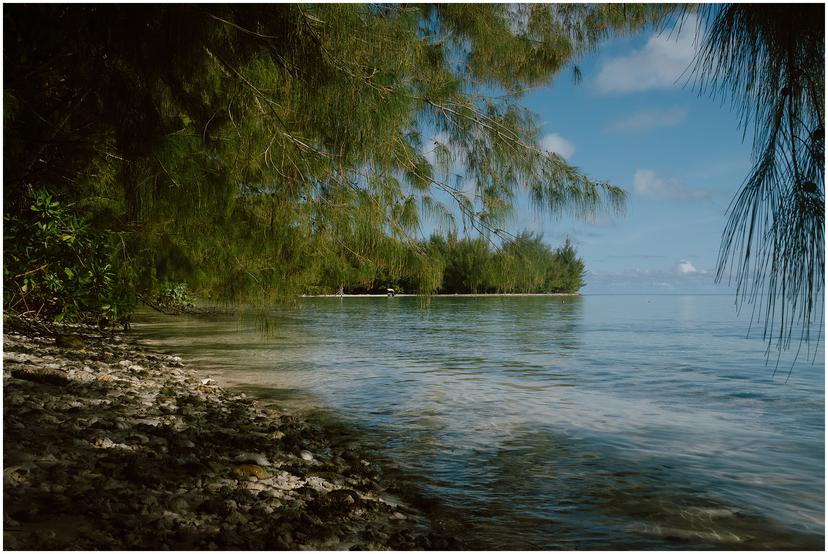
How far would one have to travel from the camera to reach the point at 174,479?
2.80 meters

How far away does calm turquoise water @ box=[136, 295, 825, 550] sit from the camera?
10.6 ft

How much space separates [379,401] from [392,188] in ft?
10.4

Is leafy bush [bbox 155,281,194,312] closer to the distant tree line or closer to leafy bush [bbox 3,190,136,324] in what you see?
leafy bush [bbox 3,190,136,324]

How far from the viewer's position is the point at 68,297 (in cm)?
583

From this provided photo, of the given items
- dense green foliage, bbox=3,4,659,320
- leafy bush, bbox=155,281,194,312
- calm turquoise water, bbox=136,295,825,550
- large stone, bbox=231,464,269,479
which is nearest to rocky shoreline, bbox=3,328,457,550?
large stone, bbox=231,464,269,479

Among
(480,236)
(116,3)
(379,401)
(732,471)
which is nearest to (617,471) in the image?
(732,471)

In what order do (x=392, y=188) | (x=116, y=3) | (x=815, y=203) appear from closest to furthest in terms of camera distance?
(x=815, y=203) → (x=116, y=3) → (x=392, y=188)

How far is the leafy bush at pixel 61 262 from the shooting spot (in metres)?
4.60

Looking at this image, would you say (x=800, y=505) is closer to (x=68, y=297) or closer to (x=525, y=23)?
(x=525, y=23)

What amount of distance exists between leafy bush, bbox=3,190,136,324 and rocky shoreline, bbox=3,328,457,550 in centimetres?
80

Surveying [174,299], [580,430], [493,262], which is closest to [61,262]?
[493,262]

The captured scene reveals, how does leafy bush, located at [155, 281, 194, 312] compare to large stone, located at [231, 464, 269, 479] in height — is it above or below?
above

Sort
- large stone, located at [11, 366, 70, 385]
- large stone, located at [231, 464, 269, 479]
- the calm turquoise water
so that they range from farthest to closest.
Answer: large stone, located at [11, 366, 70, 385] < the calm turquoise water < large stone, located at [231, 464, 269, 479]

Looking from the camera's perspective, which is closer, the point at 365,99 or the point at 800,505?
the point at 365,99
